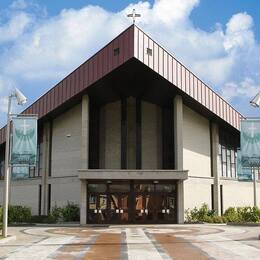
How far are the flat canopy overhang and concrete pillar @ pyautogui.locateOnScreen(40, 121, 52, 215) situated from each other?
22.9ft

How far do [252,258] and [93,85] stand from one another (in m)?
20.8

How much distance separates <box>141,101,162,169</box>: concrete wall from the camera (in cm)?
3672

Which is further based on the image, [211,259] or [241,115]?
[241,115]

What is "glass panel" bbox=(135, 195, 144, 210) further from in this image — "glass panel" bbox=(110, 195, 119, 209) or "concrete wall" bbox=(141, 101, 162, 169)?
"concrete wall" bbox=(141, 101, 162, 169)

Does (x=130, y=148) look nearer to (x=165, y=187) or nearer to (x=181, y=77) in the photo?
(x=165, y=187)

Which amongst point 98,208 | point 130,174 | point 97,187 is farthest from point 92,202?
point 130,174

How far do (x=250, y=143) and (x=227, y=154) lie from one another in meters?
16.9

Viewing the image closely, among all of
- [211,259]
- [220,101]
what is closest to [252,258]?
[211,259]

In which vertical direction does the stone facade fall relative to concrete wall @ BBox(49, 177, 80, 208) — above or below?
above

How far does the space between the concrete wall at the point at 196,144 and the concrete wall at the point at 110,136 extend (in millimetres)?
4989

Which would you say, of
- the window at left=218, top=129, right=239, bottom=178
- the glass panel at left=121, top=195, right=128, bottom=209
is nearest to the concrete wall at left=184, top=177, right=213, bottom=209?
the window at left=218, top=129, right=239, bottom=178

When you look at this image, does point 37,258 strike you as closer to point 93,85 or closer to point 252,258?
point 252,258

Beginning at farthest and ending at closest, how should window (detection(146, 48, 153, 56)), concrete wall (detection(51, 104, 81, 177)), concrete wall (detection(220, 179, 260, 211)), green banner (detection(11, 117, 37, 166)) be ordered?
concrete wall (detection(220, 179, 260, 211)) → concrete wall (detection(51, 104, 81, 177)) → window (detection(146, 48, 153, 56)) → green banner (detection(11, 117, 37, 166))

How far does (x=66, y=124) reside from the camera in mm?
37812
